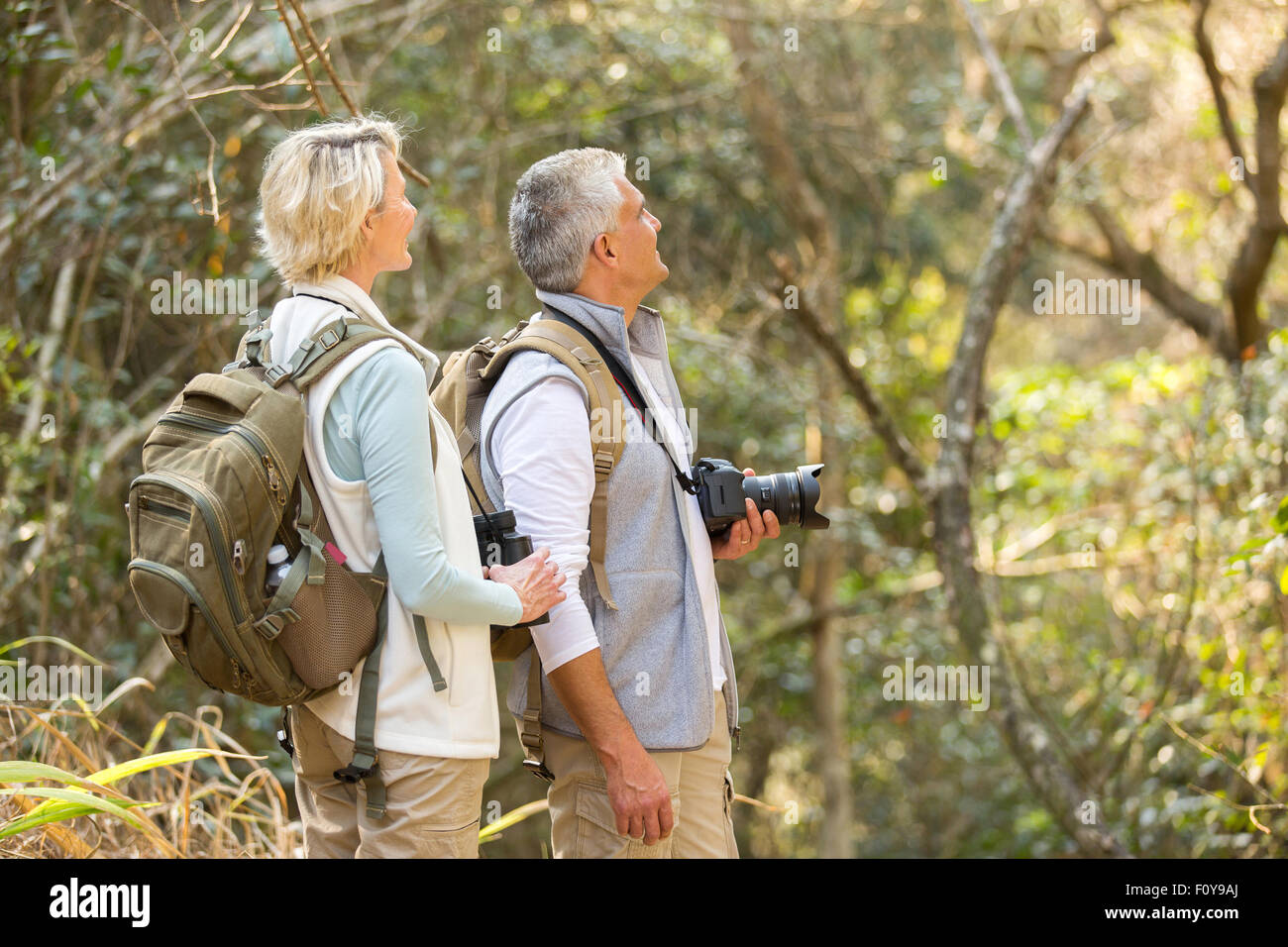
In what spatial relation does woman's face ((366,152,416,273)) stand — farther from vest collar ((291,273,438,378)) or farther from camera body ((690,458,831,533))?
camera body ((690,458,831,533))

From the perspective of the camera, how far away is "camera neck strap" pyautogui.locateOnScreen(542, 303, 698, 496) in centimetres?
208

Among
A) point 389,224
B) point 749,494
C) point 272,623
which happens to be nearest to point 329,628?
point 272,623

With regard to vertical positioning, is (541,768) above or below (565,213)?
below

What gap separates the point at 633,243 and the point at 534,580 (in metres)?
0.65

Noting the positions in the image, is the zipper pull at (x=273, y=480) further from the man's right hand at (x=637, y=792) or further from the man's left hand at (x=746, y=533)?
the man's left hand at (x=746, y=533)

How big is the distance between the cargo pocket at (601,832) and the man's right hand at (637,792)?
26 millimetres

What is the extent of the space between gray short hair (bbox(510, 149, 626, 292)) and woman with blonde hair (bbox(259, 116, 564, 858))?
0.30 meters

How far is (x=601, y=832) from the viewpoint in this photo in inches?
76.4

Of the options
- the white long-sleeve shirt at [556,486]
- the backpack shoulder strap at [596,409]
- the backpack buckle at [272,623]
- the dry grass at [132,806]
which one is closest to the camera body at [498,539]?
the white long-sleeve shirt at [556,486]

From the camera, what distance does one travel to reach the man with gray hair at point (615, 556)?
1892 mm

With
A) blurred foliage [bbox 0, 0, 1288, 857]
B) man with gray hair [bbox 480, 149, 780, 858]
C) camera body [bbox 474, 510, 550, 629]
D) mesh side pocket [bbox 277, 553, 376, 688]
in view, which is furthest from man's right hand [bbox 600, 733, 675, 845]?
blurred foliage [bbox 0, 0, 1288, 857]

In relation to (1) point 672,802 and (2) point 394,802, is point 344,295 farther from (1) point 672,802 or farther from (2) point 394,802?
(1) point 672,802
